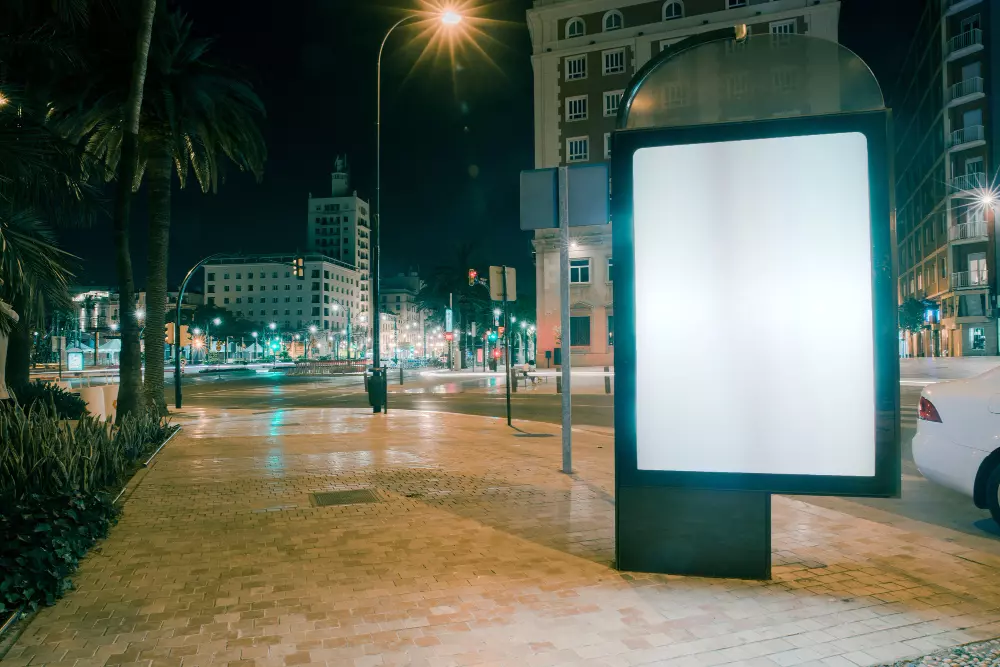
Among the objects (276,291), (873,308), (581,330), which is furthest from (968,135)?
(276,291)

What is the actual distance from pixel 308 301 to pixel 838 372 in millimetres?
175605

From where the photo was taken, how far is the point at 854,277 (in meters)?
4.41

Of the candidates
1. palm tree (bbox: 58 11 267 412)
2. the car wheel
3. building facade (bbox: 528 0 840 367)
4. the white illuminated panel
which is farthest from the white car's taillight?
building facade (bbox: 528 0 840 367)

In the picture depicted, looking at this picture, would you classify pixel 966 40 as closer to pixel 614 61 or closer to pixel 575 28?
pixel 614 61

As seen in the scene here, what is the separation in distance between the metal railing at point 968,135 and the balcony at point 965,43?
568cm

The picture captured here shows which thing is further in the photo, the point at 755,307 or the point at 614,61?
the point at 614,61

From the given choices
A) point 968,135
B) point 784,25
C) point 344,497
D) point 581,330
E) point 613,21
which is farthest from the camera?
point 968,135

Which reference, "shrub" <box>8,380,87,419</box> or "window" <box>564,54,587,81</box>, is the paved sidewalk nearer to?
"shrub" <box>8,380,87,419</box>

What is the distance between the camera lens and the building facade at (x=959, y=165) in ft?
170

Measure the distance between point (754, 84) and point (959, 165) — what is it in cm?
6244

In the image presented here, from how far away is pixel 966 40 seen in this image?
53.4 meters

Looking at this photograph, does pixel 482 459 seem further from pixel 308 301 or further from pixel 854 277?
pixel 308 301

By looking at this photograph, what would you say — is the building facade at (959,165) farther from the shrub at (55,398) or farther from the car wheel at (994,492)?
the shrub at (55,398)

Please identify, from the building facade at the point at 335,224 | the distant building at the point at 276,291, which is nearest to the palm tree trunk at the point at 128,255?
the distant building at the point at 276,291
